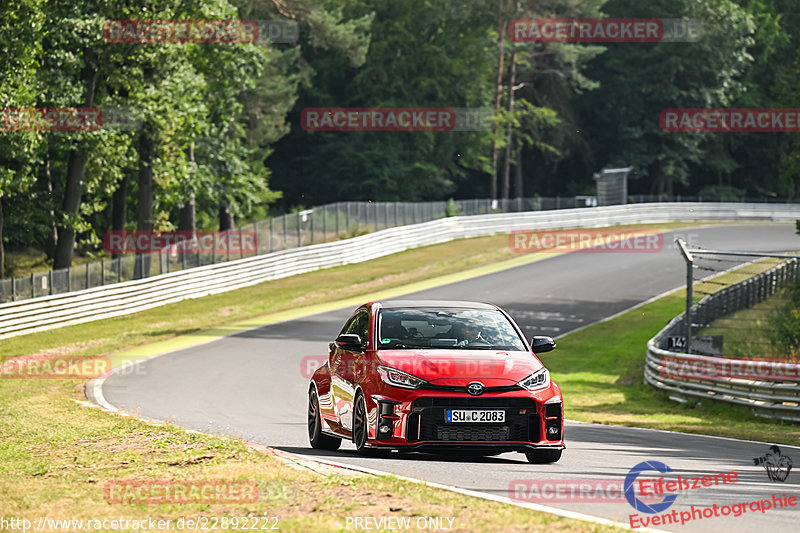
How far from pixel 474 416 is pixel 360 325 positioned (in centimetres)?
244

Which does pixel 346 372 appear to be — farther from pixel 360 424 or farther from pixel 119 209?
pixel 119 209

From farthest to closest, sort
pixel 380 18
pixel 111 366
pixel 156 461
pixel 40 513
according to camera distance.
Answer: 1. pixel 380 18
2. pixel 111 366
3. pixel 156 461
4. pixel 40 513

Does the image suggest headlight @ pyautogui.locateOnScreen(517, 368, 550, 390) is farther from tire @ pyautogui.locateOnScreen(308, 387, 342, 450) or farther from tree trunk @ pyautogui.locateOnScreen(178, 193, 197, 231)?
tree trunk @ pyautogui.locateOnScreen(178, 193, 197, 231)

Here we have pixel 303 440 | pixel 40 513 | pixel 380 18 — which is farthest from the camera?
pixel 380 18

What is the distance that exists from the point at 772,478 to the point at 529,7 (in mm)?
67154

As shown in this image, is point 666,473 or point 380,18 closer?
point 666,473

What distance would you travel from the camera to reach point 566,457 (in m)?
12.3

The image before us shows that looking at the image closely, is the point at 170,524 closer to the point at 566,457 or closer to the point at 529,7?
the point at 566,457

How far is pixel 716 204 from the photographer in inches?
2869

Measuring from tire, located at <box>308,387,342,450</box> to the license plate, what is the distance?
7.56 ft

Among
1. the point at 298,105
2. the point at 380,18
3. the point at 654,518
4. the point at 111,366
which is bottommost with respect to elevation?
the point at 111,366

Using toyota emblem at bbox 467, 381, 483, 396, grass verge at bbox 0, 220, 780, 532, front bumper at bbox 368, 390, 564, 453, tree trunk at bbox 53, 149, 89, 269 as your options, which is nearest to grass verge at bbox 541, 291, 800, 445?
grass verge at bbox 0, 220, 780, 532

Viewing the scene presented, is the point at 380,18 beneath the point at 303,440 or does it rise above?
above

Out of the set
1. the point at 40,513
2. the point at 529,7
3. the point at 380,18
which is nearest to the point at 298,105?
the point at 380,18
